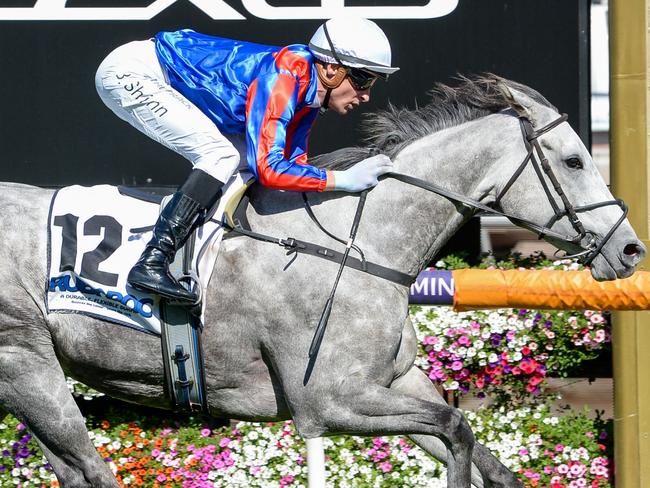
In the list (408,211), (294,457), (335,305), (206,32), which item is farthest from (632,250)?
(206,32)

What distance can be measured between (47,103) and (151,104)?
2000mm

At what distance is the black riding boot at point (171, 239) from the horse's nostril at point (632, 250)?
1423 mm

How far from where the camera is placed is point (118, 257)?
391 centimetres

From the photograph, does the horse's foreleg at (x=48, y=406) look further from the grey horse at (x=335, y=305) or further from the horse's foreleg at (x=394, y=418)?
the horse's foreleg at (x=394, y=418)

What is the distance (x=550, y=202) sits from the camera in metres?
3.80

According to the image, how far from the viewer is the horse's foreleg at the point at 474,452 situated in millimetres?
3900

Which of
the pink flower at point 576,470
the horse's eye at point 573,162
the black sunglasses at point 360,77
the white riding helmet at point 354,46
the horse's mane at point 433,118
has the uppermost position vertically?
the white riding helmet at point 354,46

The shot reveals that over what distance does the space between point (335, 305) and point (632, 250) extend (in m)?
1.03

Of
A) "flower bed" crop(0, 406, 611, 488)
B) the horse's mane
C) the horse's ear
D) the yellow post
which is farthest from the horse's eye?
"flower bed" crop(0, 406, 611, 488)

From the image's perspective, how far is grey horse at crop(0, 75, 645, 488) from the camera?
12.3 ft

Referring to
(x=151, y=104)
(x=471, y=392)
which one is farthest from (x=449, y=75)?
(x=151, y=104)

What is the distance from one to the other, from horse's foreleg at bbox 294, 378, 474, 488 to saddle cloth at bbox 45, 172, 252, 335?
23.0 inches

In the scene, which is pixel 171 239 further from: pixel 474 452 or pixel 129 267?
pixel 474 452

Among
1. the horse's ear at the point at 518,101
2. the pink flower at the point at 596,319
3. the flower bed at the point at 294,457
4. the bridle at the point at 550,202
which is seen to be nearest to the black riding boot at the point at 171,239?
the bridle at the point at 550,202
